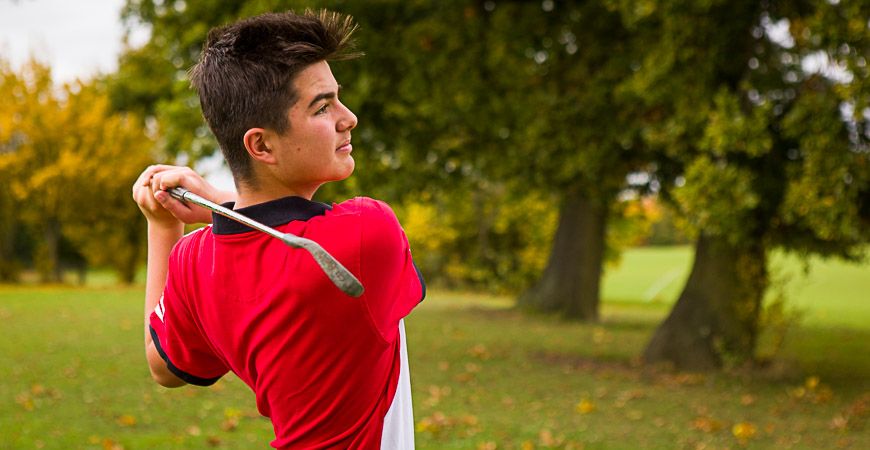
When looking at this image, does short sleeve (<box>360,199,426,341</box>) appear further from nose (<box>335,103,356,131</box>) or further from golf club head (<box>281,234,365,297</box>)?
golf club head (<box>281,234,365,297</box>)

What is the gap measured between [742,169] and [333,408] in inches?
351

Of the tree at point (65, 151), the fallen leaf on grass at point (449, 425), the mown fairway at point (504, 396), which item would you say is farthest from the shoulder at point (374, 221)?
the tree at point (65, 151)

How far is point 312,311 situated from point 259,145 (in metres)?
0.31

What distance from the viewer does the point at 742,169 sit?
998cm

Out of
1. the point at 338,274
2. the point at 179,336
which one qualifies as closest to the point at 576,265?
the point at 179,336

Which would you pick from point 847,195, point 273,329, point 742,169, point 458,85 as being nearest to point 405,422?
point 273,329

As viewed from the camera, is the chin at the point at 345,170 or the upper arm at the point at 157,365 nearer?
the chin at the point at 345,170

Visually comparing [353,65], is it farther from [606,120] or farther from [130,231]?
[130,231]

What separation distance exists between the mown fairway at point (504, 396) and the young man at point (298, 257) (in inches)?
235

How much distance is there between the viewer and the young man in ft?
5.54

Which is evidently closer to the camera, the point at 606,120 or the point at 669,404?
the point at 669,404

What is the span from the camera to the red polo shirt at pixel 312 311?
5.51 ft

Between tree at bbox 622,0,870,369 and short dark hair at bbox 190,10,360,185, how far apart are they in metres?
8.19

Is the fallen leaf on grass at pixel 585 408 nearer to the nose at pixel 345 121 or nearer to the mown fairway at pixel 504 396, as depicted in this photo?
the mown fairway at pixel 504 396
